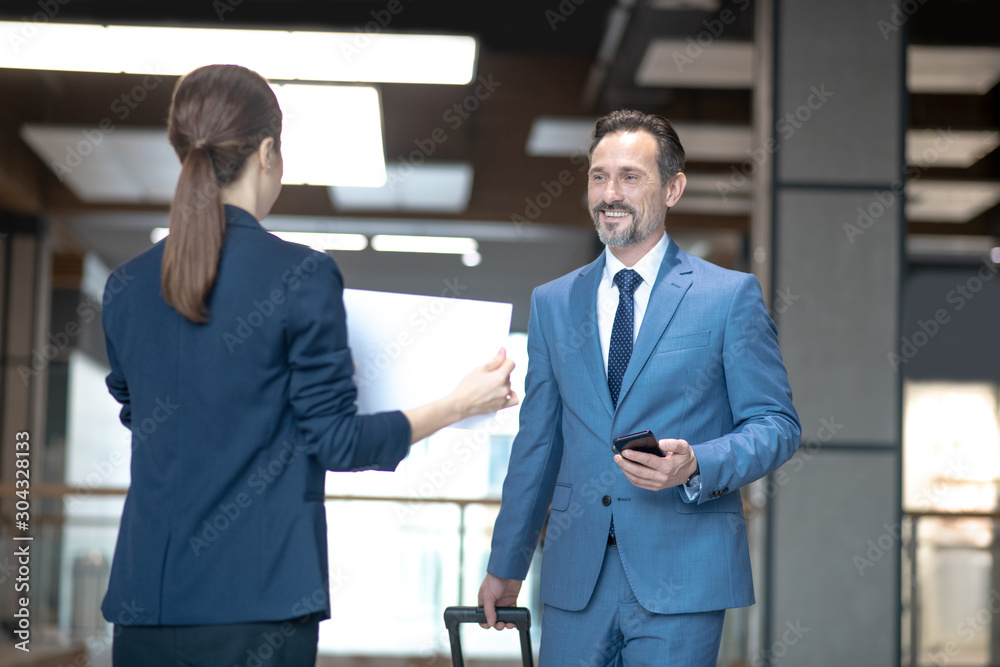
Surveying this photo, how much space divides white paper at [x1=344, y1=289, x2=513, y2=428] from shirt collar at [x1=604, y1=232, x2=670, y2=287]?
16.9 inches

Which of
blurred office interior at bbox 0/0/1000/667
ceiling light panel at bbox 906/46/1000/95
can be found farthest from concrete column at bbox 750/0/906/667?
ceiling light panel at bbox 906/46/1000/95

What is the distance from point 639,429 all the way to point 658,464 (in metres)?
0.23

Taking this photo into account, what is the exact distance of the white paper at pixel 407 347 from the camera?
5.37 feet

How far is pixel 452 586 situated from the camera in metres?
4.96

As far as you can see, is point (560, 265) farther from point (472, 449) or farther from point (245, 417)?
point (245, 417)

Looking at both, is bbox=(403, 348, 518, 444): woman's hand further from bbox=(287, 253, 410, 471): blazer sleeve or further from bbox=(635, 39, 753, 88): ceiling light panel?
bbox=(635, 39, 753, 88): ceiling light panel

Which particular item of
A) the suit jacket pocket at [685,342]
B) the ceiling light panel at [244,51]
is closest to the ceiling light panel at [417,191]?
the ceiling light panel at [244,51]

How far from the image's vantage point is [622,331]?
1.96 meters

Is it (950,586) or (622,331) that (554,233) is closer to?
(950,586)

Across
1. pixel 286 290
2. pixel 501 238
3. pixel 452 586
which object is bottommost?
pixel 452 586

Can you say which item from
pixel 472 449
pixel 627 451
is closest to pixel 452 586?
pixel 472 449

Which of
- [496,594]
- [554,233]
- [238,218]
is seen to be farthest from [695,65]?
[238,218]

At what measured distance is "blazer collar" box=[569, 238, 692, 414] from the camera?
1.89 m

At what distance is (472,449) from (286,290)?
5172 millimetres
